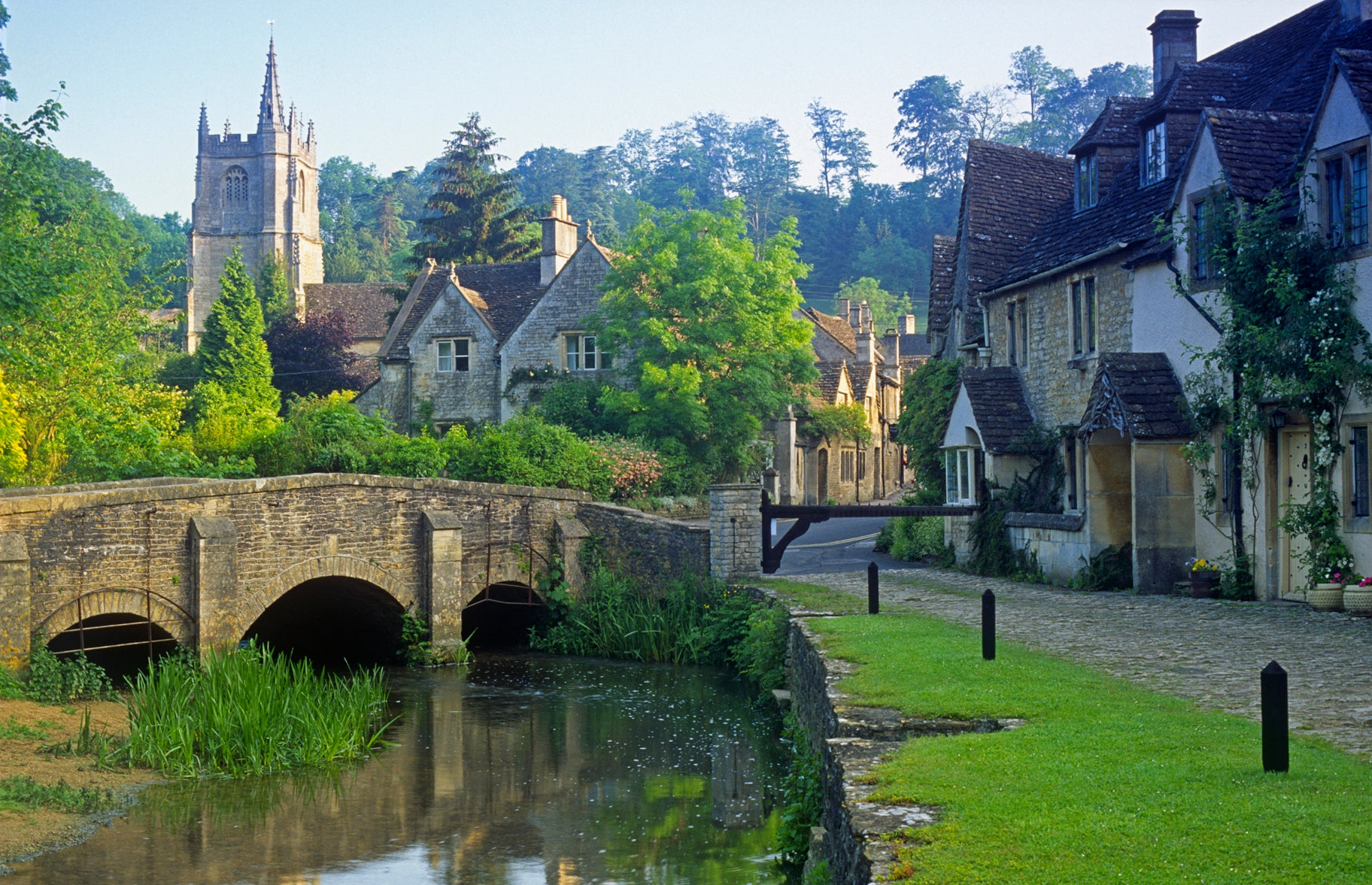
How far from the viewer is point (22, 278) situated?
16531mm

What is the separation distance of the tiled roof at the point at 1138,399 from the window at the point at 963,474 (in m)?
4.49

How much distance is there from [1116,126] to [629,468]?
13098 mm

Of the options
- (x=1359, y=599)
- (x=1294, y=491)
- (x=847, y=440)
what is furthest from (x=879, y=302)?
(x=1359, y=599)

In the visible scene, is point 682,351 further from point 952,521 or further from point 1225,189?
point 1225,189

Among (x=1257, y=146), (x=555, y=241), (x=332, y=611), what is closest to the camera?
(x=1257, y=146)

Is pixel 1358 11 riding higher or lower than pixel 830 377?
higher

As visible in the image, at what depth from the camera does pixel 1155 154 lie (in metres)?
20.7

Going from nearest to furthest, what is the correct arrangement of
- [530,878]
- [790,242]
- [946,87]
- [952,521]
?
[530,878]
[952,521]
[790,242]
[946,87]

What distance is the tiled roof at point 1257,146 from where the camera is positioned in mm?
16594

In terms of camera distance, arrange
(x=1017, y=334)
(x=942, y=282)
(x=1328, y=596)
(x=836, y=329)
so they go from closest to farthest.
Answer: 1. (x=1328, y=596)
2. (x=1017, y=334)
3. (x=942, y=282)
4. (x=836, y=329)

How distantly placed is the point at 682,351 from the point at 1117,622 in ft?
65.4

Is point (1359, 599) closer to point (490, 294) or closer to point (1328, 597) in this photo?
point (1328, 597)

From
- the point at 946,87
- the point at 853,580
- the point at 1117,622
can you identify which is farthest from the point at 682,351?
the point at 946,87

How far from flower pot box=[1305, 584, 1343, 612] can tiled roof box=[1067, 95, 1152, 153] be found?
35.1 ft
